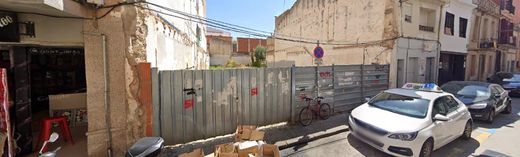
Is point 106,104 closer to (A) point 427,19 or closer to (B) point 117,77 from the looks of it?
(B) point 117,77

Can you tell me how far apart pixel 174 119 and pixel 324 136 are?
393 cm

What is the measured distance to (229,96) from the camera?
6145mm

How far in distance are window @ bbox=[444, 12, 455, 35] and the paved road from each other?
30.1ft

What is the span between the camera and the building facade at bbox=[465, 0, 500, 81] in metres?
17.3

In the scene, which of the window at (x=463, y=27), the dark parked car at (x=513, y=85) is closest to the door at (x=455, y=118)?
the dark parked car at (x=513, y=85)

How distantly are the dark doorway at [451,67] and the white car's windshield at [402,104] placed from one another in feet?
36.5

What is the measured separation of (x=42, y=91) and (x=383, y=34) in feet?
46.5

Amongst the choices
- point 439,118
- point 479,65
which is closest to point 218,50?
point 479,65

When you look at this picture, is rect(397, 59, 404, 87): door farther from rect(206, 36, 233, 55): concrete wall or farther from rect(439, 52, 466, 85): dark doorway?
rect(206, 36, 233, 55): concrete wall

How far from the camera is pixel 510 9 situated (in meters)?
22.2

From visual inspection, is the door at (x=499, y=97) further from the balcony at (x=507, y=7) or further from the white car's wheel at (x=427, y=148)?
the balcony at (x=507, y=7)

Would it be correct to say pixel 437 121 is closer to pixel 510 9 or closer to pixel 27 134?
pixel 27 134

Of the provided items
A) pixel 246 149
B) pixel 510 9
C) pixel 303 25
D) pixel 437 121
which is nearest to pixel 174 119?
pixel 246 149

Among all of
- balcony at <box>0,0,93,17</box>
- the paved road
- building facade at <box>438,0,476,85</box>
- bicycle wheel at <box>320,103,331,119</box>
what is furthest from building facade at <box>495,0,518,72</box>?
balcony at <box>0,0,93,17</box>
